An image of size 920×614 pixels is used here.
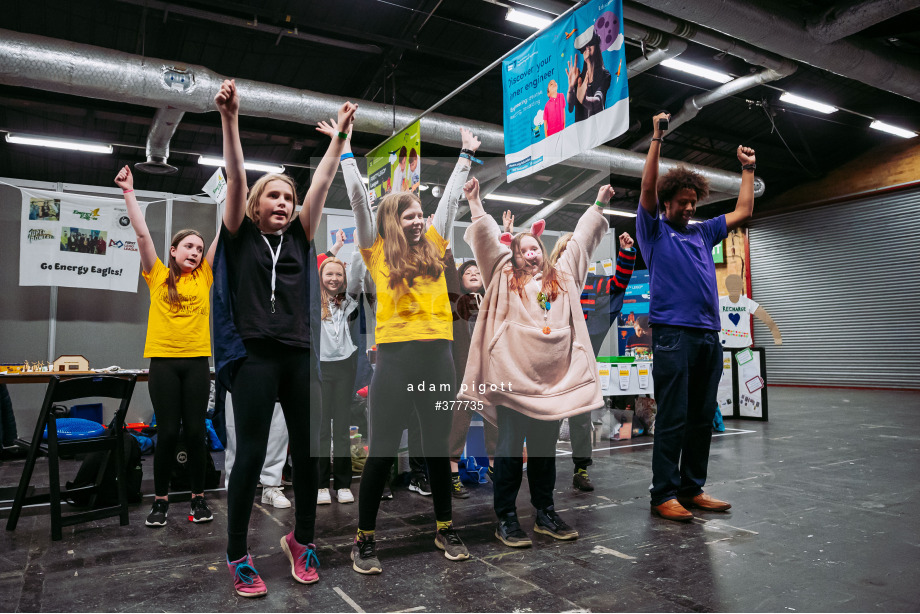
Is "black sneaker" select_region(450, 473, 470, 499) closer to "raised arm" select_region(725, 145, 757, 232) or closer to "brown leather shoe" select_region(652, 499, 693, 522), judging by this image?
"brown leather shoe" select_region(652, 499, 693, 522)

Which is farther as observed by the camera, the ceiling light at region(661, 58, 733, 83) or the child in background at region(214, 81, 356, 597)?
the ceiling light at region(661, 58, 733, 83)

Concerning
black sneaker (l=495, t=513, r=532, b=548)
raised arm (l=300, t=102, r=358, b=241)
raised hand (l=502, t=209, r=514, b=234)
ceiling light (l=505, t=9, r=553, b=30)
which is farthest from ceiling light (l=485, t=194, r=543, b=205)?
ceiling light (l=505, t=9, r=553, b=30)

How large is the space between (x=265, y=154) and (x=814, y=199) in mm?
11199

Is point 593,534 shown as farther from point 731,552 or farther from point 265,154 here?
point 265,154

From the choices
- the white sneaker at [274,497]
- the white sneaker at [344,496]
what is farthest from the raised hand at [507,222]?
the white sneaker at [274,497]

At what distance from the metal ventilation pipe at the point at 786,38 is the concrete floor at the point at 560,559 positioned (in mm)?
4186

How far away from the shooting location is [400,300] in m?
2.27

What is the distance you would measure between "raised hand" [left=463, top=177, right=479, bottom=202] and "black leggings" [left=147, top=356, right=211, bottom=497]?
1733mm

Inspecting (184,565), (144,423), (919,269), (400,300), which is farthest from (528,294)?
(919,269)

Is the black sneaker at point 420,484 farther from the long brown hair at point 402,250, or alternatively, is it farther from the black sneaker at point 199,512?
the long brown hair at point 402,250

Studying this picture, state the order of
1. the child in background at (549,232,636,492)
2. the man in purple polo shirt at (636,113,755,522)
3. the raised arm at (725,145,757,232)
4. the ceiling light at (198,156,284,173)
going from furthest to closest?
the ceiling light at (198,156,284,173), the raised arm at (725,145,757,232), the man in purple polo shirt at (636,113,755,522), the child in background at (549,232,636,492)

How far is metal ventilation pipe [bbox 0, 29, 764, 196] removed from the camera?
17.3 ft

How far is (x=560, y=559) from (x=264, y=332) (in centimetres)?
143

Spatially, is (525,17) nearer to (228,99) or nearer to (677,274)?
(677,274)
